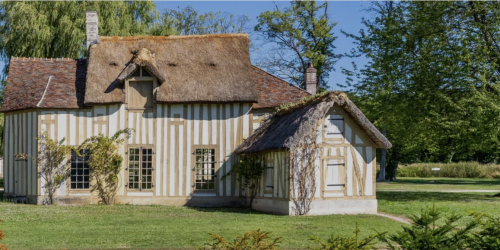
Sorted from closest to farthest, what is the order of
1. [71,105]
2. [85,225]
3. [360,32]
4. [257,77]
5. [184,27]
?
1. [85,225]
2. [71,105]
3. [257,77]
4. [360,32]
5. [184,27]

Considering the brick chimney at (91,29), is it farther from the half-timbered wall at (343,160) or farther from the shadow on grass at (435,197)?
the shadow on grass at (435,197)

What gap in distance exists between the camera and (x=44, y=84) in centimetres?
2344

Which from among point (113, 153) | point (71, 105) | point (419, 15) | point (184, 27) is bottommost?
point (113, 153)

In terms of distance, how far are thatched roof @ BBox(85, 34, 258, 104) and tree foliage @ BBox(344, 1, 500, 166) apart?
6.23 m

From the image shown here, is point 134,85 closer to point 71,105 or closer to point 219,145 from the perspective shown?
point 71,105

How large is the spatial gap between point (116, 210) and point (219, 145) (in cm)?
462

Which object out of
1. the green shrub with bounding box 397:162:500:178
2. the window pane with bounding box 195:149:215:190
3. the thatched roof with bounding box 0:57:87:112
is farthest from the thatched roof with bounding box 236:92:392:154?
the green shrub with bounding box 397:162:500:178

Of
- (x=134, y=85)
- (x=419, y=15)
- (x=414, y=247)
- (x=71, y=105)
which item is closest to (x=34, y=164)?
(x=71, y=105)

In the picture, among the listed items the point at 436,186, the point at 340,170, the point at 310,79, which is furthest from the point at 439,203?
the point at 436,186

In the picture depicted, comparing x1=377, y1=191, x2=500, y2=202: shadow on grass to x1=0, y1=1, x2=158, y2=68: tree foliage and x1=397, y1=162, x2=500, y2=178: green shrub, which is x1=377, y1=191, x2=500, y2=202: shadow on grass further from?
x1=397, y1=162, x2=500, y2=178: green shrub

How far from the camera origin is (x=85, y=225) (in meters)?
15.7

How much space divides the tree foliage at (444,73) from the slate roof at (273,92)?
4293 mm

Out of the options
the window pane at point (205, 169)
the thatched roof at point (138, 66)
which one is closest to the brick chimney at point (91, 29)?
the thatched roof at point (138, 66)

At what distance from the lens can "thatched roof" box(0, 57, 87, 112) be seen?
22.6 metres
